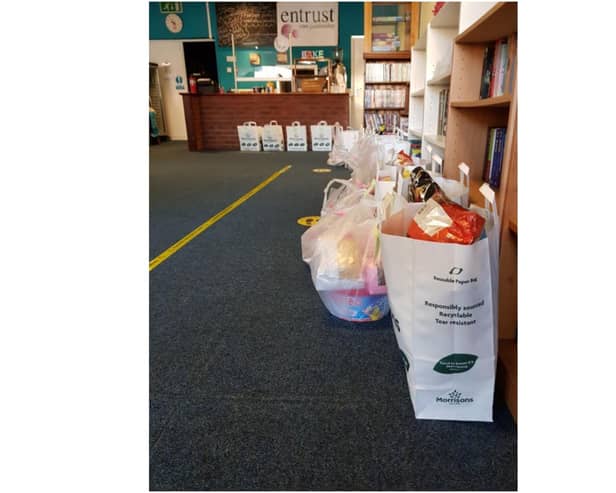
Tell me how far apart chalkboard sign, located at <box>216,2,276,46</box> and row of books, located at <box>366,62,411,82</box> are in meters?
5.04

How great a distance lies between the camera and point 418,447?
840 mm

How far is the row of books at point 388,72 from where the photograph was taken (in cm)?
458

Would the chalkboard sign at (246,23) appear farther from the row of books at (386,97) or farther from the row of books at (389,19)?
the row of books at (386,97)

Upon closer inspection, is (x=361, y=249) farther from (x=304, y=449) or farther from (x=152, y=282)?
(x=152, y=282)

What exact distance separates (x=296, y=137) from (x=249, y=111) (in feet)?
3.53

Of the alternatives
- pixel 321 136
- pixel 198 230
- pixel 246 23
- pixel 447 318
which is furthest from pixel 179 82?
pixel 447 318

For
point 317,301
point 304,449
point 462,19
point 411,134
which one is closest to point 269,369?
point 304,449

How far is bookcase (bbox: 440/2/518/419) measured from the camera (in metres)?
0.93

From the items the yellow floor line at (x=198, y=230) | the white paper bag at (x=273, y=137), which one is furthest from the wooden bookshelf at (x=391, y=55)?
the white paper bag at (x=273, y=137)

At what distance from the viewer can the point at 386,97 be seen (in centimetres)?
477

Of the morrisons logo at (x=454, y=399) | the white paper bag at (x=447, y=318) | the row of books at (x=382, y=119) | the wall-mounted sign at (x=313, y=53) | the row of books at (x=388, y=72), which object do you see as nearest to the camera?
the white paper bag at (x=447, y=318)

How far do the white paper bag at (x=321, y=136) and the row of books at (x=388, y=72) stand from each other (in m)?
2.17

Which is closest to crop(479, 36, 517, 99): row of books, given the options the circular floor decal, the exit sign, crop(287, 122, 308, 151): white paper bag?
the circular floor decal

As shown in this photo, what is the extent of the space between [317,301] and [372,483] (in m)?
0.78
